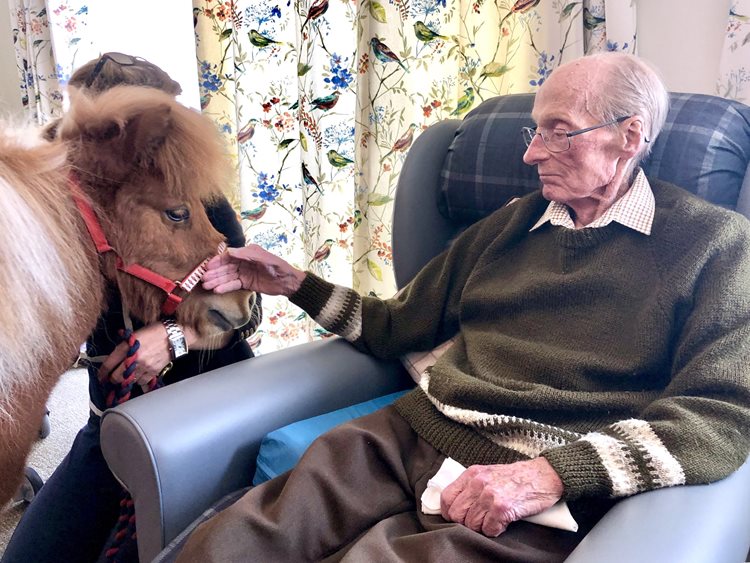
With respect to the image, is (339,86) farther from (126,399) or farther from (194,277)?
(126,399)

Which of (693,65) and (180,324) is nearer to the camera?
(180,324)

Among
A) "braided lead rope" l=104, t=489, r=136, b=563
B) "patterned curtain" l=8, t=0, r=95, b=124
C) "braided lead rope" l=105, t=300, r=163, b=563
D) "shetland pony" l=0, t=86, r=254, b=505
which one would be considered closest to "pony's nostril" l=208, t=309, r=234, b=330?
"shetland pony" l=0, t=86, r=254, b=505

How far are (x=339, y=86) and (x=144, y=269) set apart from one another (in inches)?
44.1

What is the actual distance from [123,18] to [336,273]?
3.76 ft

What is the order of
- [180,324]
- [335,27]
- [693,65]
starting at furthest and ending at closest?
[335,27], [693,65], [180,324]

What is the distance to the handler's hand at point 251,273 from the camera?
1.08 metres

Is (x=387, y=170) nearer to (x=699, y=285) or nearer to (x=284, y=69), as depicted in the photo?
(x=284, y=69)

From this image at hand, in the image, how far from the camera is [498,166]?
1388 millimetres

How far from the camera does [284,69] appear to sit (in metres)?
1.91

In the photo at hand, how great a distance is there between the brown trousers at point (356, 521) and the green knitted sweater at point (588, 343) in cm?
8

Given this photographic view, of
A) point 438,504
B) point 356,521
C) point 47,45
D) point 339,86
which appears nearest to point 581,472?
point 438,504

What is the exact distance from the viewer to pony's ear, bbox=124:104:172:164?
3.08ft

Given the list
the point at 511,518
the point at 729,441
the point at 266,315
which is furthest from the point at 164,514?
the point at 266,315

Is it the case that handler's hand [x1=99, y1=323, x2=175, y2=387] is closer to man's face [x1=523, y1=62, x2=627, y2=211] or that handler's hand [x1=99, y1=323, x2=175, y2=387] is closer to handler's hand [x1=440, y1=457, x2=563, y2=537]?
handler's hand [x1=440, y1=457, x2=563, y2=537]
